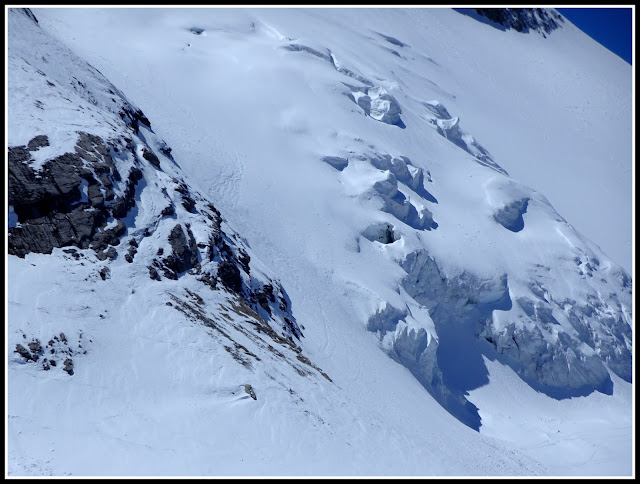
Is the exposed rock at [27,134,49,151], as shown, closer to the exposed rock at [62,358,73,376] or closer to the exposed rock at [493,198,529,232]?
the exposed rock at [62,358,73,376]

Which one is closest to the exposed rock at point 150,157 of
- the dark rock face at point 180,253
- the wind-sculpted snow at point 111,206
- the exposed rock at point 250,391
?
the wind-sculpted snow at point 111,206

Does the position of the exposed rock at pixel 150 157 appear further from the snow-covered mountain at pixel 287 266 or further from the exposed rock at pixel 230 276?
the exposed rock at pixel 230 276

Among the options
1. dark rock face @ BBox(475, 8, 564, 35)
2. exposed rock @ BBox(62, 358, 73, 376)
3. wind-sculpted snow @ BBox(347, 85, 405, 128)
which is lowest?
exposed rock @ BBox(62, 358, 73, 376)

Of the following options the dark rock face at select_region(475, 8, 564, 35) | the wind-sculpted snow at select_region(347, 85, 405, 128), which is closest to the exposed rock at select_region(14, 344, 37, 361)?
the wind-sculpted snow at select_region(347, 85, 405, 128)

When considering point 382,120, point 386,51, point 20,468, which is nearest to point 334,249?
point 382,120

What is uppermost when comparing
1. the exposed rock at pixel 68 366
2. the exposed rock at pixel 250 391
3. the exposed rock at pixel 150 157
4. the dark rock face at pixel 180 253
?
the exposed rock at pixel 150 157

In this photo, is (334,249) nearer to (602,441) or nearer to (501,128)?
(602,441)
